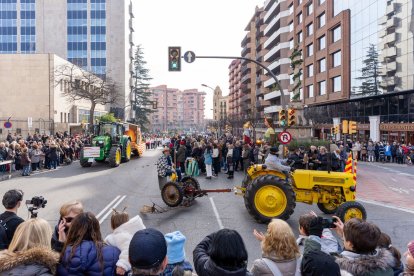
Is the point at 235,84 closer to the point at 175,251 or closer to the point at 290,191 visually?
the point at 290,191

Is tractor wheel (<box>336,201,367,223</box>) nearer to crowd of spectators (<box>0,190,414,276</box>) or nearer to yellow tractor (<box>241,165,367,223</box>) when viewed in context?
yellow tractor (<box>241,165,367,223</box>)

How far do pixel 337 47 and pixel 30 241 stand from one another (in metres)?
46.1

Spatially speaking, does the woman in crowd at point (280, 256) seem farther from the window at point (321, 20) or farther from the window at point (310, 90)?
the window at point (310, 90)

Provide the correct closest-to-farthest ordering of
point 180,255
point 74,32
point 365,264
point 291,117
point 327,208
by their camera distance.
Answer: point 365,264
point 180,255
point 327,208
point 291,117
point 74,32

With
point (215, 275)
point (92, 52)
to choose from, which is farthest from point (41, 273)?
point (92, 52)

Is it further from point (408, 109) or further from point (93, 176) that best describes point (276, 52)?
point (93, 176)

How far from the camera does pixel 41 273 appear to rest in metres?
3.19

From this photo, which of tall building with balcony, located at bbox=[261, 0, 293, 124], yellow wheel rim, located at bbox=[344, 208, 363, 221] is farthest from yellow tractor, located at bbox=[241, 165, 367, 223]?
tall building with balcony, located at bbox=[261, 0, 293, 124]

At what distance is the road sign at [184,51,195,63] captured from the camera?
16.7 m

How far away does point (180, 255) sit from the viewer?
371 centimetres

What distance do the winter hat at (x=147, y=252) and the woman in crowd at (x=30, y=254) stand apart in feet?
2.47

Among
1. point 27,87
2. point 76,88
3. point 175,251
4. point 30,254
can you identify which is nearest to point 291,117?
point 175,251

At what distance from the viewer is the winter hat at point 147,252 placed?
9.87ft

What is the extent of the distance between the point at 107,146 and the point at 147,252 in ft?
72.0
